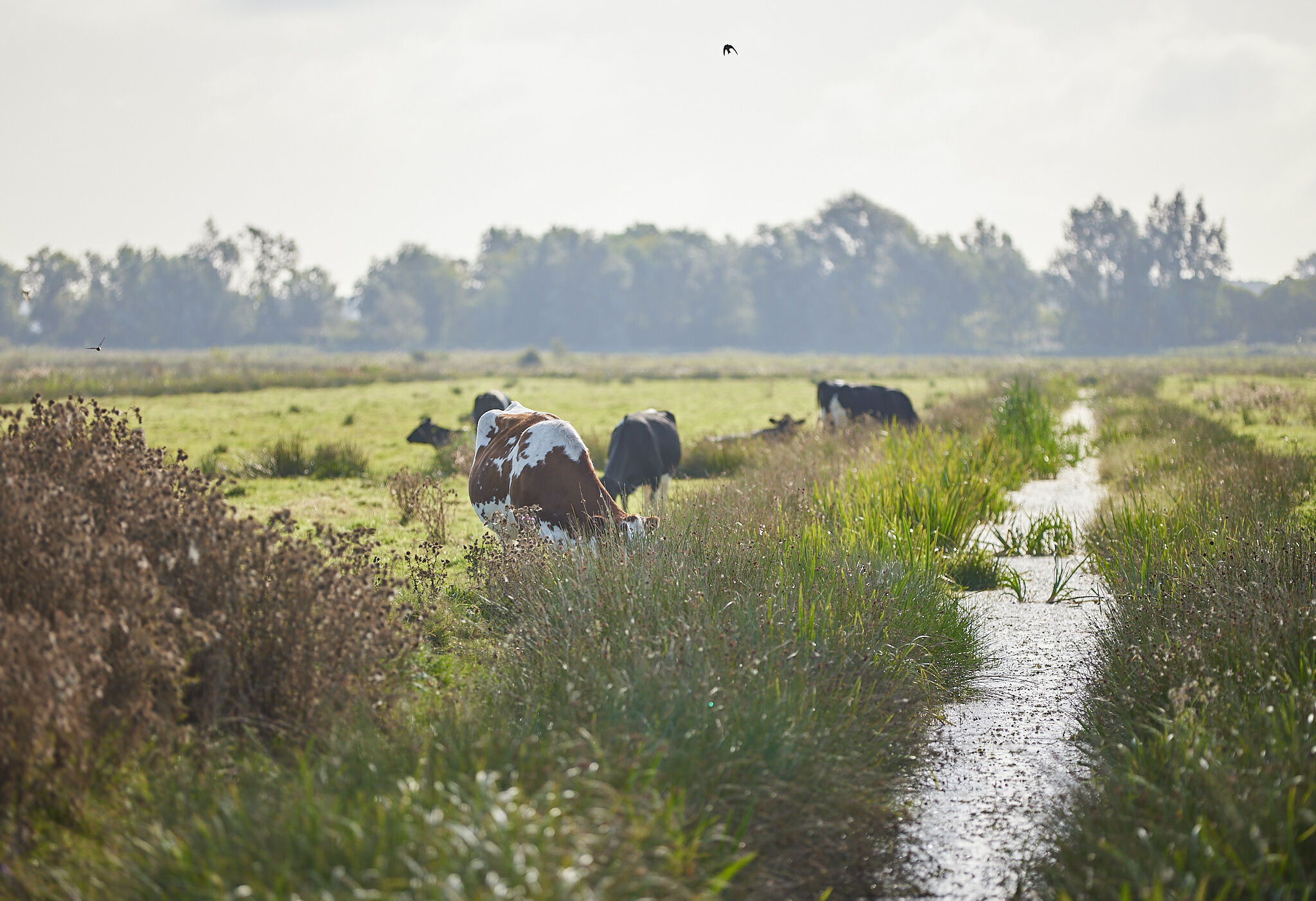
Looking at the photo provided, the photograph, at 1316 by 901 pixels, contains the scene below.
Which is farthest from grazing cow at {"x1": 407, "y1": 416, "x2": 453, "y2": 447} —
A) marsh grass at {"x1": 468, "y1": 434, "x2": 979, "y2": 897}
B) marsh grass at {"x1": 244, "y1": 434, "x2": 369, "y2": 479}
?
marsh grass at {"x1": 468, "y1": 434, "x2": 979, "y2": 897}

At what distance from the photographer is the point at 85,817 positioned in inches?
124

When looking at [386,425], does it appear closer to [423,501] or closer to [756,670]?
[423,501]

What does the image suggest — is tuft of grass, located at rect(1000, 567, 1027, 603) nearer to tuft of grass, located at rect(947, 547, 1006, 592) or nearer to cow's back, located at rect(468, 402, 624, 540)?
tuft of grass, located at rect(947, 547, 1006, 592)

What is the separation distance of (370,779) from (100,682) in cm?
102

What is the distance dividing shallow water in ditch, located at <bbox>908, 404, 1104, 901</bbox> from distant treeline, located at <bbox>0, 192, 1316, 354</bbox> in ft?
369

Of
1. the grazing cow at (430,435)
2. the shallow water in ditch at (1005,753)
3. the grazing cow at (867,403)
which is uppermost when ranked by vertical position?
the grazing cow at (867,403)

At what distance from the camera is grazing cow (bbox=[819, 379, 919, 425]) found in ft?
59.6

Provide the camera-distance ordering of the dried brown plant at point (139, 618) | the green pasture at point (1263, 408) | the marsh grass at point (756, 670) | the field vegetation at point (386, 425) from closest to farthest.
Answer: the dried brown plant at point (139, 618) < the marsh grass at point (756, 670) < the field vegetation at point (386, 425) < the green pasture at point (1263, 408)

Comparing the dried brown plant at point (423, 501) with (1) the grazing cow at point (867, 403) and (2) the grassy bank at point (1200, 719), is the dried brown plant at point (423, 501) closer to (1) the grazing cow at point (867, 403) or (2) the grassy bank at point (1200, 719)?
(2) the grassy bank at point (1200, 719)

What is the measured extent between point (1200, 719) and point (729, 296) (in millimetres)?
117517

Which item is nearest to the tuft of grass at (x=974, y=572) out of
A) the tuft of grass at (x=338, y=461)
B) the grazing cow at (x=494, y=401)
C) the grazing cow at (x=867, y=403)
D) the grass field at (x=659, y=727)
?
the grass field at (x=659, y=727)

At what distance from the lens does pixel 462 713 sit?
4.05 m

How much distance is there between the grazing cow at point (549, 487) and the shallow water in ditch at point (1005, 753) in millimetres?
2463

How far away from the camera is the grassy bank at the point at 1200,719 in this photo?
312 centimetres
